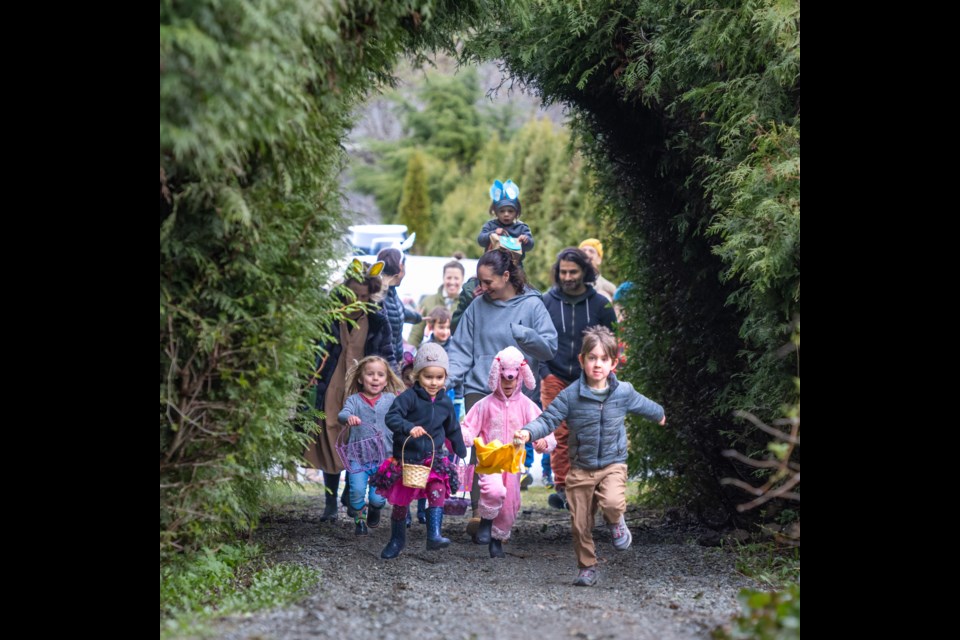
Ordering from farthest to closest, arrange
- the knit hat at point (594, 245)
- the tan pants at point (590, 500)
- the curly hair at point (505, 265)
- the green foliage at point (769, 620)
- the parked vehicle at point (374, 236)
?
A: 1. the parked vehicle at point (374, 236)
2. the knit hat at point (594, 245)
3. the curly hair at point (505, 265)
4. the tan pants at point (590, 500)
5. the green foliage at point (769, 620)

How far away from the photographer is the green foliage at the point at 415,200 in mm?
33062

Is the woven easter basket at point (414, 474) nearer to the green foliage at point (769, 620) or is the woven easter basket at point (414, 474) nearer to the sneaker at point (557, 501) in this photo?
the green foliage at point (769, 620)

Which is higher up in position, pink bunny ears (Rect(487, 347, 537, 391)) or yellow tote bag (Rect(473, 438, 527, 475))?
pink bunny ears (Rect(487, 347, 537, 391))

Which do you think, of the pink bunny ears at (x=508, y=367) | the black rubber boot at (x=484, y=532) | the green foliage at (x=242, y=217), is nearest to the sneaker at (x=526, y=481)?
the black rubber boot at (x=484, y=532)

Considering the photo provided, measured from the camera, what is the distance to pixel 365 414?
27.0 feet

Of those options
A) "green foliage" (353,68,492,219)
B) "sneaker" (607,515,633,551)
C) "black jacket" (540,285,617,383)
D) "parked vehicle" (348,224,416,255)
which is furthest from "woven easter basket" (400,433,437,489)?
"green foliage" (353,68,492,219)

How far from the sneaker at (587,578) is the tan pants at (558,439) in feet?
5.52

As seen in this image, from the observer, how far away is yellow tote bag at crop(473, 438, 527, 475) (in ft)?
23.6

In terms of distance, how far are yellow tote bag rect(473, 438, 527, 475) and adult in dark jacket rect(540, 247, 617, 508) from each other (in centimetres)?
193

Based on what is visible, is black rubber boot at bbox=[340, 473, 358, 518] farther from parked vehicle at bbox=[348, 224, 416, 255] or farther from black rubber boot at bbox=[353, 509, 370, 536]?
parked vehicle at bbox=[348, 224, 416, 255]

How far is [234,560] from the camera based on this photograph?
20.7 feet
